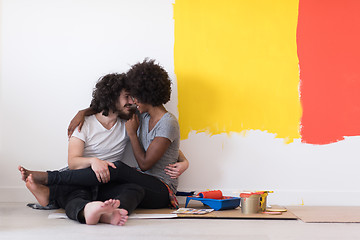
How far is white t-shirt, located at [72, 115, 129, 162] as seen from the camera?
2338 mm

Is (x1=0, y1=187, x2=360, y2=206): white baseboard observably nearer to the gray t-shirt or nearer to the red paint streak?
the red paint streak

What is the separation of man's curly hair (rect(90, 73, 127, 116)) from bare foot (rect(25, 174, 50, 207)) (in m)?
0.54

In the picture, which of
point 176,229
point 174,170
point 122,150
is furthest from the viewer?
point 122,150

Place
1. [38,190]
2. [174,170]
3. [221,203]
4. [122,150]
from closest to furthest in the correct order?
1. [38,190]
2. [221,203]
3. [174,170]
4. [122,150]

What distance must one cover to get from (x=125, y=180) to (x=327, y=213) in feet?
3.32

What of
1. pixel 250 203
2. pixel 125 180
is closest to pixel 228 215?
pixel 250 203

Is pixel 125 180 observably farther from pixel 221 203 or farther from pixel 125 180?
pixel 221 203

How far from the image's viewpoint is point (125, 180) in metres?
2.10

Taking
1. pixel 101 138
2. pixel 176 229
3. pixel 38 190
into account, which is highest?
pixel 101 138

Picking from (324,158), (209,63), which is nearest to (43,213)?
(209,63)

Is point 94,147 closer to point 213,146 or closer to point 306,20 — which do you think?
point 213,146

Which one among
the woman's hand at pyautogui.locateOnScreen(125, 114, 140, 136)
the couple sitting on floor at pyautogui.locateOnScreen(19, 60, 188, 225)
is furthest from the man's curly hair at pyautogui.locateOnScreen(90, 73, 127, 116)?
the woman's hand at pyautogui.locateOnScreen(125, 114, 140, 136)

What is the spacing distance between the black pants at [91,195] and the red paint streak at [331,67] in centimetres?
111

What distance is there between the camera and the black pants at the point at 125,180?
2020 mm
